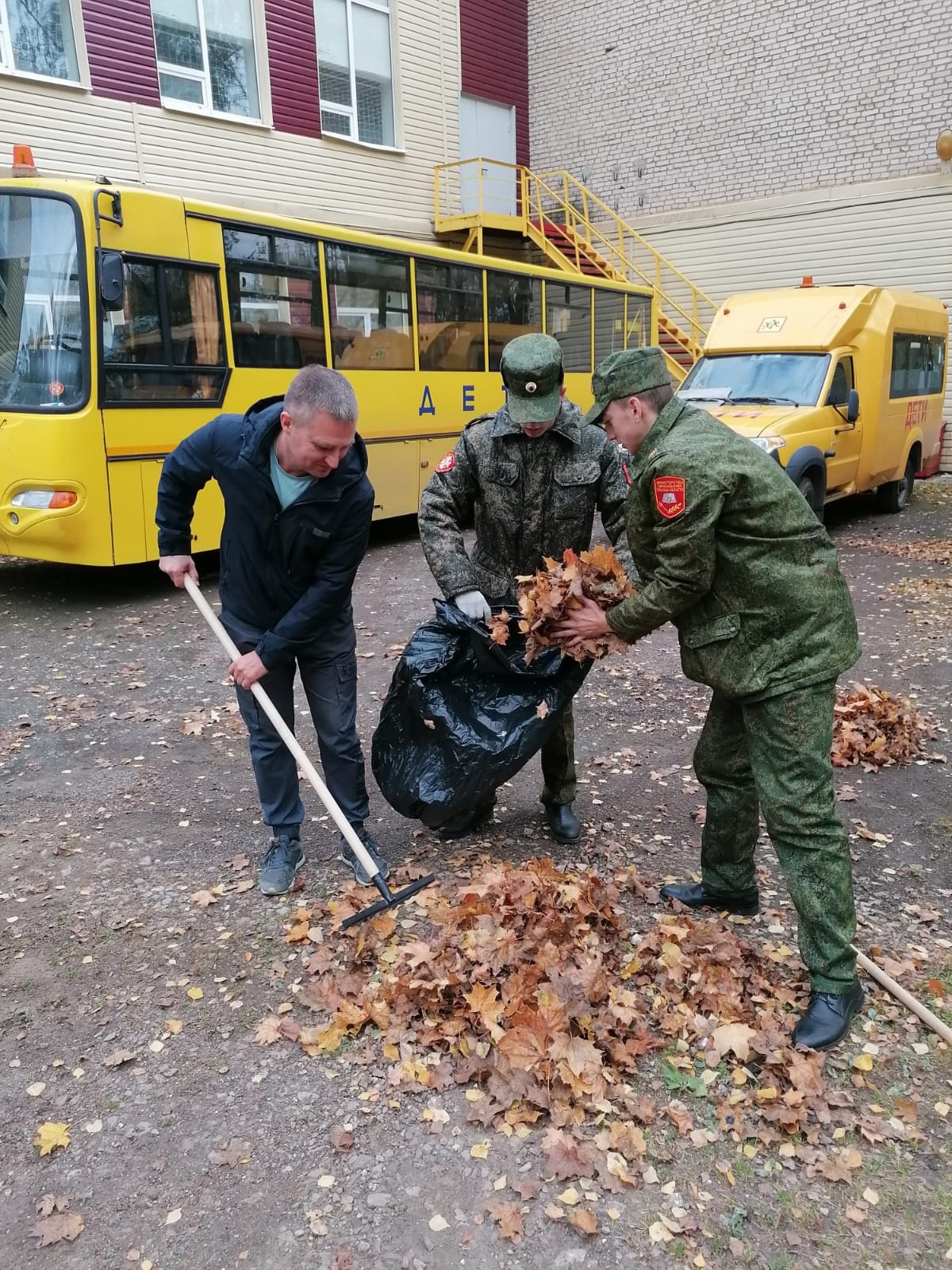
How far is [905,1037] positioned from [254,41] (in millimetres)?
15339

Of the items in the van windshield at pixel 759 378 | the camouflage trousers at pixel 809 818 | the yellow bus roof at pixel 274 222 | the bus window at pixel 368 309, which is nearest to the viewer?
the camouflage trousers at pixel 809 818

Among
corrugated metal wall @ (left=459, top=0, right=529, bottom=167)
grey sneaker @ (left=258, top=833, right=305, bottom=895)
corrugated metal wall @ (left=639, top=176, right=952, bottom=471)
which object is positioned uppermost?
corrugated metal wall @ (left=459, top=0, right=529, bottom=167)

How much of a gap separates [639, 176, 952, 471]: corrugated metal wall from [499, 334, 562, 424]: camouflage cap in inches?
555

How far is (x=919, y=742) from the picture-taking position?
16.2 ft

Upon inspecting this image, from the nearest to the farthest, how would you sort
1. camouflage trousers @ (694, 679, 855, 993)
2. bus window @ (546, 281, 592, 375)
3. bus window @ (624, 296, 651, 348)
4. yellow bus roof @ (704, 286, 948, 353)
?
camouflage trousers @ (694, 679, 855, 993)
yellow bus roof @ (704, 286, 948, 353)
bus window @ (546, 281, 592, 375)
bus window @ (624, 296, 651, 348)

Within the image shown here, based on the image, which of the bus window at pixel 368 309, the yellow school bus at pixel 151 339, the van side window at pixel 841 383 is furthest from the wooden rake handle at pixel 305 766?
the van side window at pixel 841 383

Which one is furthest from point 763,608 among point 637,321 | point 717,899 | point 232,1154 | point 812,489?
point 637,321

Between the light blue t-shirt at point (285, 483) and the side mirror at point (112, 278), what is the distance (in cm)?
461

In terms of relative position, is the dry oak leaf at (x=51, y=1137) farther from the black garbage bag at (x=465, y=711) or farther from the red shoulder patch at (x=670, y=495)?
the red shoulder patch at (x=670, y=495)

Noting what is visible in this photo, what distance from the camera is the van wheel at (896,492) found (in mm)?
12789

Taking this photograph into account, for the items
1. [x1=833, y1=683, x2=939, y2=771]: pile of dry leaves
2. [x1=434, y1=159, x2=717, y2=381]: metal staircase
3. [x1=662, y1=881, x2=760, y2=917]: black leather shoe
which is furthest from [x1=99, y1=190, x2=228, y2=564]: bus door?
[x1=434, y1=159, x2=717, y2=381]: metal staircase

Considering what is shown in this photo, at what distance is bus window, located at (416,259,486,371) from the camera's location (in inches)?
412

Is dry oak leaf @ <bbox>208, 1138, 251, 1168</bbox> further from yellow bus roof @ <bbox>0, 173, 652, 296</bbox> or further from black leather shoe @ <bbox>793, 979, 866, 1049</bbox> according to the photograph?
yellow bus roof @ <bbox>0, 173, 652, 296</bbox>

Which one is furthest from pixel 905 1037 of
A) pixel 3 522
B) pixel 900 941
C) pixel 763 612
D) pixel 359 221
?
pixel 359 221
